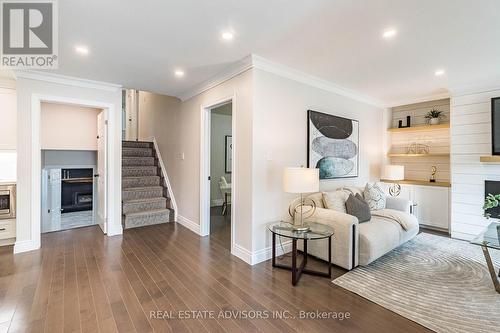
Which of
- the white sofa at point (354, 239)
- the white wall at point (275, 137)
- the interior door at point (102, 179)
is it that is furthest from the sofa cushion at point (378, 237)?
the interior door at point (102, 179)

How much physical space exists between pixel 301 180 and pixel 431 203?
132 inches

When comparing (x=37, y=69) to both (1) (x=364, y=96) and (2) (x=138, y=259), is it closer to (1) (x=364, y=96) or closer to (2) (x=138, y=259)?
(2) (x=138, y=259)

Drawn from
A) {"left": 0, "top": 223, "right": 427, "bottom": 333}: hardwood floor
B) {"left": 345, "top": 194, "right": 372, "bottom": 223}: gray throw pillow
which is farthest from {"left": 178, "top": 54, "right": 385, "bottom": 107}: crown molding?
{"left": 0, "top": 223, "right": 427, "bottom": 333}: hardwood floor

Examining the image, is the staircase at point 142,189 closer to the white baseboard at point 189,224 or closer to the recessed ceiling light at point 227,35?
the white baseboard at point 189,224

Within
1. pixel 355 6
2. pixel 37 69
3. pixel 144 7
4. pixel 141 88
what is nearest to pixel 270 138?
pixel 355 6

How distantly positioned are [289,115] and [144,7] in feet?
6.79

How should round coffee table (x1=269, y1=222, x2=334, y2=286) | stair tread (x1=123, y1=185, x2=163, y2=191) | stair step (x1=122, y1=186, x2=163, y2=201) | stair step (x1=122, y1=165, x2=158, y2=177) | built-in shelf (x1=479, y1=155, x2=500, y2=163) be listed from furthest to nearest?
stair step (x1=122, y1=165, x2=158, y2=177), stair tread (x1=123, y1=185, x2=163, y2=191), stair step (x1=122, y1=186, x2=163, y2=201), built-in shelf (x1=479, y1=155, x2=500, y2=163), round coffee table (x1=269, y1=222, x2=334, y2=286)

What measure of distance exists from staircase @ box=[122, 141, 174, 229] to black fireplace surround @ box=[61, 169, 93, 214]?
771mm

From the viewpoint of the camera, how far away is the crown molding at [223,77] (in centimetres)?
301

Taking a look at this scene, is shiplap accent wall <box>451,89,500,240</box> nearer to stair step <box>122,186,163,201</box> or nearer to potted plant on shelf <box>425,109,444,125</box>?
potted plant on shelf <box>425,109,444,125</box>

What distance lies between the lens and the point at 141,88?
13.8 ft

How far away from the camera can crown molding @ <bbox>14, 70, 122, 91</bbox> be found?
3.30 meters

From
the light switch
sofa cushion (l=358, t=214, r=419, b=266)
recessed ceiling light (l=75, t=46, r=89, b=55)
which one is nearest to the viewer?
recessed ceiling light (l=75, t=46, r=89, b=55)

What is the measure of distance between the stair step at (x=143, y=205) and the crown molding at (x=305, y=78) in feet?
11.3
